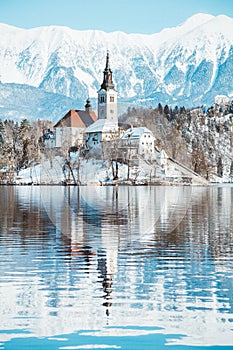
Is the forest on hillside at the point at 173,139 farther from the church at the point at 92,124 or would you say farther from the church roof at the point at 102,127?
the church roof at the point at 102,127

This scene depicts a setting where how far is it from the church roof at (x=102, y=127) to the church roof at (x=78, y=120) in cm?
484

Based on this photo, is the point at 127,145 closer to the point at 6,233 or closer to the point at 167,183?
the point at 167,183

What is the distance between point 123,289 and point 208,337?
3.59 metres

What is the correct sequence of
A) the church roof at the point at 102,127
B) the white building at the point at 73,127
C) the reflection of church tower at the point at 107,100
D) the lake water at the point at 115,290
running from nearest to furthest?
the lake water at the point at 115,290 < the white building at the point at 73,127 < the church roof at the point at 102,127 < the reflection of church tower at the point at 107,100

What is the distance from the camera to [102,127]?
414ft

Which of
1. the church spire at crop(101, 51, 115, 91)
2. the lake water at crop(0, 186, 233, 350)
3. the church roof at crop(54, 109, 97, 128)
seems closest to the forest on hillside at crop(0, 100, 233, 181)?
the church roof at crop(54, 109, 97, 128)

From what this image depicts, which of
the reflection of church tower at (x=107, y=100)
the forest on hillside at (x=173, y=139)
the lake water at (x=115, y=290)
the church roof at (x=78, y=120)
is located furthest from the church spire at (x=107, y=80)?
the lake water at (x=115, y=290)

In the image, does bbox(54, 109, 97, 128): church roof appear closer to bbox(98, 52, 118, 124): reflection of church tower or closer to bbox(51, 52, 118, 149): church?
bbox(51, 52, 118, 149): church

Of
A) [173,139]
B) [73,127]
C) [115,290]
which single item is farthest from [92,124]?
[115,290]

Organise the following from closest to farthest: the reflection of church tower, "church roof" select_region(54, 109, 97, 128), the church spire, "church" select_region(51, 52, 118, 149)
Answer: "church" select_region(51, 52, 118, 149) → "church roof" select_region(54, 109, 97, 128) → the reflection of church tower → the church spire

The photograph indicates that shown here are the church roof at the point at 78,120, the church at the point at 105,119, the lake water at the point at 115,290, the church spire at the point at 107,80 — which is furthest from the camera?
the church spire at the point at 107,80

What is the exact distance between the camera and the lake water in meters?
11.0

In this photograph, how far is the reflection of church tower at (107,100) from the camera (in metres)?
146

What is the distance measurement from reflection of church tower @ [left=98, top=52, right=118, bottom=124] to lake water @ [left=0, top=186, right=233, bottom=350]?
121m
